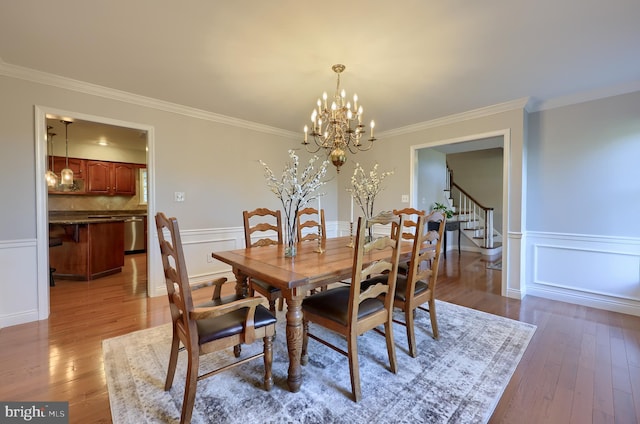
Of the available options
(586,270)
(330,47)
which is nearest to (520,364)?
(586,270)

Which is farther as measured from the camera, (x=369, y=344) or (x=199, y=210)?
(x=199, y=210)

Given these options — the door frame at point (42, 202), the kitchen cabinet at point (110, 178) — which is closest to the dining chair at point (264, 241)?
the door frame at point (42, 202)

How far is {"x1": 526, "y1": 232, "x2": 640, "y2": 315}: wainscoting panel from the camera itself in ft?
9.37

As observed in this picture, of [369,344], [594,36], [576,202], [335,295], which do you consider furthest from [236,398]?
[576,202]

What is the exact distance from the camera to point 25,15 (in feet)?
5.81

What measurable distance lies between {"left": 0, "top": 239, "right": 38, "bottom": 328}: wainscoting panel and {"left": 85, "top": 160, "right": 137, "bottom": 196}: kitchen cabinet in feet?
12.3

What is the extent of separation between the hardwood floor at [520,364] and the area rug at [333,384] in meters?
0.11

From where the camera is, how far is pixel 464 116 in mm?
3625

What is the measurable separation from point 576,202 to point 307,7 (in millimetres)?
3548

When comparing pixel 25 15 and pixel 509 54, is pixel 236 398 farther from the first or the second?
pixel 509 54

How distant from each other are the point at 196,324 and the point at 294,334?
1.78ft

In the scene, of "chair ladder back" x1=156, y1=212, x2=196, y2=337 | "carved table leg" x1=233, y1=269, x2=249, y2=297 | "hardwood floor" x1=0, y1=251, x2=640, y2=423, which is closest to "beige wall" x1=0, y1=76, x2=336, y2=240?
"hardwood floor" x1=0, y1=251, x2=640, y2=423

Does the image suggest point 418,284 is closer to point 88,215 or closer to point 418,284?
point 418,284

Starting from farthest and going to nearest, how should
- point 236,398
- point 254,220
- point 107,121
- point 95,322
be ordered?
point 254,220 → point 107,121 → point 95,322 → point 236,398
